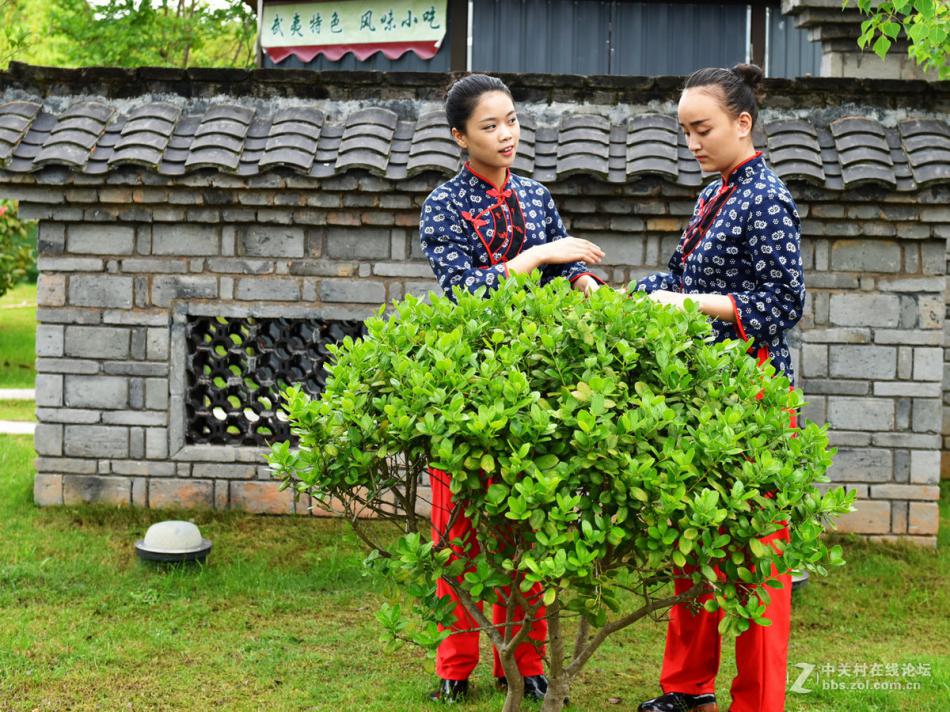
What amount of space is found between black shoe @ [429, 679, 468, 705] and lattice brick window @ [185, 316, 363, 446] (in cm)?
265

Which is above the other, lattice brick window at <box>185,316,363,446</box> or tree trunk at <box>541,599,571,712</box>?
lattice brick window at <box>185,316,363,446</box>

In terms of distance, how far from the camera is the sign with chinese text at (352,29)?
433 inches

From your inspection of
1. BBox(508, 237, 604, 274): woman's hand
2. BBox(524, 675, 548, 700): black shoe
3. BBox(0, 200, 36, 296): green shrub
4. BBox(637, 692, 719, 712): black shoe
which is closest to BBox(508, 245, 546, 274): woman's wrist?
BBox(508, 237, 604, 274): woman's hand

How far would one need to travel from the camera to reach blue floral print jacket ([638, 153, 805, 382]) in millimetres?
3643

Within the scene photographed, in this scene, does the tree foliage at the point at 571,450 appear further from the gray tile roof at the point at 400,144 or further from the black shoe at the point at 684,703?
the gray tile roof at the point at 400,144

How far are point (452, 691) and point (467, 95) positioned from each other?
2059 millimetres

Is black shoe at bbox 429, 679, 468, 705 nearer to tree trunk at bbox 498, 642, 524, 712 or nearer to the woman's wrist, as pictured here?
tree trunk at bbox 498, 642, 524, 712

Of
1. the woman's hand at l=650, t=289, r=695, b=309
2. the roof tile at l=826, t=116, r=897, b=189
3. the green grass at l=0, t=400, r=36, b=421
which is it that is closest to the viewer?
the woman's hand at l=650, t=289, r=695, b=309

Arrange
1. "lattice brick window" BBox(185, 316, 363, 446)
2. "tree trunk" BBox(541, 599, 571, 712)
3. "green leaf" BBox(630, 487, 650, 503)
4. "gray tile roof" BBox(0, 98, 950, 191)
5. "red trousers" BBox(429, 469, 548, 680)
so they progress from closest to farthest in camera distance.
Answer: "green leaf" BBox(630, 487, 650, 503) → "tree trunk" BBox(541, 599, 571, 712) → "red trousers" BBox(429, 469, 548, 680) → "gray tile roof" BBox(0, 98, 950, 191) → "lattice brick window" BBox(185, 316, 363, 446)

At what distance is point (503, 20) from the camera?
35.6 ft

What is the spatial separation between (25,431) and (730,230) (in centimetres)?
798

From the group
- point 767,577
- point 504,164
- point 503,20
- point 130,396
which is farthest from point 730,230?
point 503,20

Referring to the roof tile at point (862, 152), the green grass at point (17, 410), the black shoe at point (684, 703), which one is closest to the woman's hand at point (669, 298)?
the black shoe at point (684, 703)

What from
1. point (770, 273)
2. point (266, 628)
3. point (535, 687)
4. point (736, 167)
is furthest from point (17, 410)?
point (770, 273)
